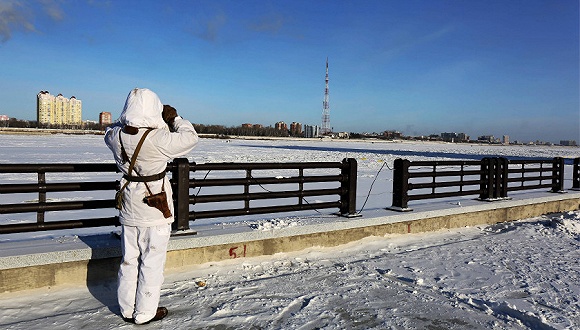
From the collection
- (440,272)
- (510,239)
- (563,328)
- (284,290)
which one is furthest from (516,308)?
(510,239)

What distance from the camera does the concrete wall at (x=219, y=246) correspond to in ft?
14.8

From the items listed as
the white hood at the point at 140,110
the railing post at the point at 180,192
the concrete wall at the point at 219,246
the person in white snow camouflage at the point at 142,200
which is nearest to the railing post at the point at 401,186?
the concrete wall at the point at 219,246

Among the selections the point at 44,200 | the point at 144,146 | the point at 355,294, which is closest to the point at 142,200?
the point at 144,146

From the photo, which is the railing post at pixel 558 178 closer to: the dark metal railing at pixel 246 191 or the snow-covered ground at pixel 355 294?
the snow-covered ground at pixel 355 294

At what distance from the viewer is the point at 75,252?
4699 mm

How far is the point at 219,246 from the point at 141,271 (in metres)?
1.95

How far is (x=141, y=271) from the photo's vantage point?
386 cm

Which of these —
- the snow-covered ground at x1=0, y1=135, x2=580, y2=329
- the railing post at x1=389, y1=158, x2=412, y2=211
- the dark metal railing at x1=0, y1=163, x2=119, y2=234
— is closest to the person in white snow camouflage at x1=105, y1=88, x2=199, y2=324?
the snow-covered ground at x1=0, y1=135, x2=580, y2=329

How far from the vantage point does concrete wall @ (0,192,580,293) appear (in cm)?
451

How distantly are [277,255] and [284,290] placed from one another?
133 cm

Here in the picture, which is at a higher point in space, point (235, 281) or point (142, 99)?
point (142, 99)

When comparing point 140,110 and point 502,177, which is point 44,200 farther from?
point 502,177

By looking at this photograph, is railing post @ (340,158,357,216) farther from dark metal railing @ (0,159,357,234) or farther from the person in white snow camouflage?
the person in white snow camouflage

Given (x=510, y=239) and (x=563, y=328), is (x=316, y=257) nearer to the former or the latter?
(x=563, y=328)
